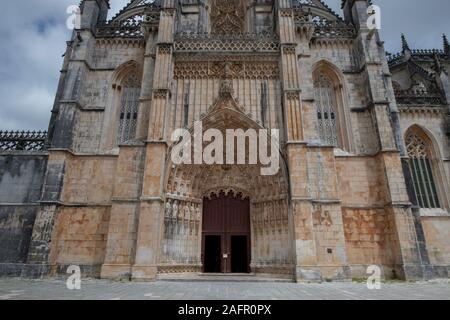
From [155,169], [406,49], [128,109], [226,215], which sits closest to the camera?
[155,169]

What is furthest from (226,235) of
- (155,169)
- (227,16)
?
(227,16)

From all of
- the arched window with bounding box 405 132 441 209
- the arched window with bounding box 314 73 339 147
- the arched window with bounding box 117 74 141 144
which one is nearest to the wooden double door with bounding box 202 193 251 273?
the arched window with bounding box 117 74 141 144

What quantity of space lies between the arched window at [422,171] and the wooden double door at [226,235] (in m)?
10.9

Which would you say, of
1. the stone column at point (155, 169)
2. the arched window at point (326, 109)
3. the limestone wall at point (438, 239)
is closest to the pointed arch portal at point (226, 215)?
the stone column at point (155, 169)

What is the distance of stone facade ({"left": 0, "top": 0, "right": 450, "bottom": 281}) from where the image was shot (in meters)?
11.9

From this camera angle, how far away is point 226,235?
1332 centimetres

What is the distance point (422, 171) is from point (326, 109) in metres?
7.26

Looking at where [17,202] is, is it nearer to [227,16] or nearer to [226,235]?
[226,235]

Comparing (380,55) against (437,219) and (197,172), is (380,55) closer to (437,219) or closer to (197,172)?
(437,219)

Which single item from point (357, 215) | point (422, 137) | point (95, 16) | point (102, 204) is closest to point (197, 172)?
point (102, 204)

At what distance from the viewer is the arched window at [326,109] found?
613 inches

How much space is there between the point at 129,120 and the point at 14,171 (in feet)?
19.8

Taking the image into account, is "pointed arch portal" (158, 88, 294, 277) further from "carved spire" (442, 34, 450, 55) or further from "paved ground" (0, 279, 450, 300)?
"carved spire" (442, 34, 450, 55)

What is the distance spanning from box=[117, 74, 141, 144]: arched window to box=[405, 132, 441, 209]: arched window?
16515mm
